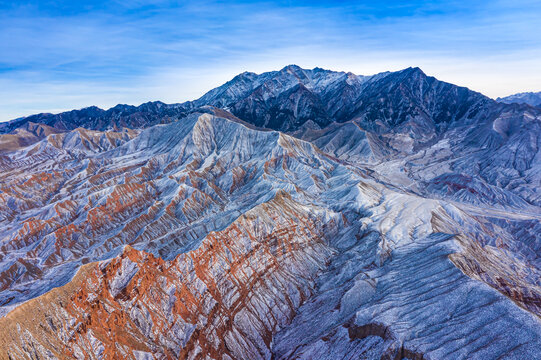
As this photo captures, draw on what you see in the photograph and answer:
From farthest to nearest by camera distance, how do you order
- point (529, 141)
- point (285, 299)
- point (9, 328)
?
1. point (529, 141)
2. point (285, 299)
3. point (9, 328)

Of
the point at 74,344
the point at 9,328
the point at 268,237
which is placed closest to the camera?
the point at 9,328

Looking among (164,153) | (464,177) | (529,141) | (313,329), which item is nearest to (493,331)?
(313,329)

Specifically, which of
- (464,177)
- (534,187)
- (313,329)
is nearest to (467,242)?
(313,329)

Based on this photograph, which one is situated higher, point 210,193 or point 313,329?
point 210,193

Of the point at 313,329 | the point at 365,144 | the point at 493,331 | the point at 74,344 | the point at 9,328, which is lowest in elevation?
→ the point at 313,329

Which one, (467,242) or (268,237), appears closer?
(467,242)

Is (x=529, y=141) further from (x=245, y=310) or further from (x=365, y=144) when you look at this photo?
(x=245, y=310)
